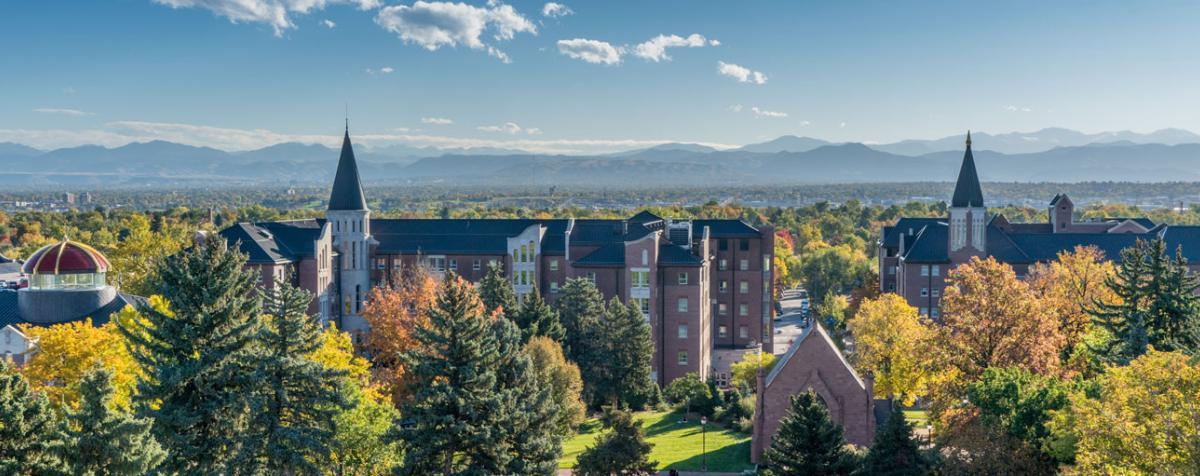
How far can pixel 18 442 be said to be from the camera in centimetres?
3209

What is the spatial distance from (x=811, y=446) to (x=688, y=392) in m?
31.5

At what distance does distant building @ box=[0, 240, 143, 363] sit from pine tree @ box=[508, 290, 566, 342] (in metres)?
21.6

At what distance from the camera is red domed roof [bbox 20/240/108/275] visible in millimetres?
58312

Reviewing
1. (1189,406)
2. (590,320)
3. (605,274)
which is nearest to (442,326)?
(1189,406)

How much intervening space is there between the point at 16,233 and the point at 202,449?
134236mm

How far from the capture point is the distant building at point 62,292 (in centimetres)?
5834

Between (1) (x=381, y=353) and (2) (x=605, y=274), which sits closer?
(1) (x=381, y=353)

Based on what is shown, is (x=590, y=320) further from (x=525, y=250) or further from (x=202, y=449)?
(x=202, y=449)

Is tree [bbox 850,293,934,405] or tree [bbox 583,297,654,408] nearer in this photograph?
tree [bbox 850,293,934,405]

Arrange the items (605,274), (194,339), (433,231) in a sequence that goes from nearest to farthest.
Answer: (194,339)
(605,274)
(433,231)

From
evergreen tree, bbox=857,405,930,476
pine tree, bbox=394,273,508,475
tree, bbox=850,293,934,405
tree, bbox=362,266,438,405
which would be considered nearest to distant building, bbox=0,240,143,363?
tree, bbox=362,266,438,405

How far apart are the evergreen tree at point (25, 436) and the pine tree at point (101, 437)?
18.9 inches

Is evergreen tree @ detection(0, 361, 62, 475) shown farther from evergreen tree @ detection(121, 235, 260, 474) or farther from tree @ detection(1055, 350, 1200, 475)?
tree @ detection(1055, 350, 1200, 475)

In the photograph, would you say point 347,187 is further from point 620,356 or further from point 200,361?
point 200,361
